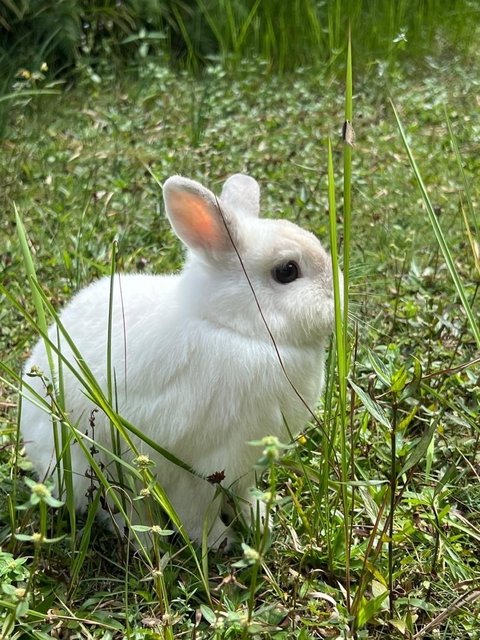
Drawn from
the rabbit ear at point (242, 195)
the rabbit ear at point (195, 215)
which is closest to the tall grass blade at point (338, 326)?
the rabbit ear at point (195, 215)

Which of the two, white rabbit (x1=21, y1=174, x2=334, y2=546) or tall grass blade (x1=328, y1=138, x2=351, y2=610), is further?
white rabbit (x1=21, y1=174, x2=334, y2=546)

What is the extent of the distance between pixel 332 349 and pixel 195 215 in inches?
20.1

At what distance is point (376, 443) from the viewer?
251cm

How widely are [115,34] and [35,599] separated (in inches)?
163

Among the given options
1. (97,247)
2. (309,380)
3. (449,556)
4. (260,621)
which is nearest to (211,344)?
(309,380)

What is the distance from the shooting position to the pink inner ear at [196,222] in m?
2.12

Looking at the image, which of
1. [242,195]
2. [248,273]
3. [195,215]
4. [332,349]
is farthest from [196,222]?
[332,349]

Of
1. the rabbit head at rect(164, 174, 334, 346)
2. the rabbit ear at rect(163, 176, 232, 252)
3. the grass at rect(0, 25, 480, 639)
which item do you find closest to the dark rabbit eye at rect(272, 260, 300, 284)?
the rabbit head at rect(164, 174, 334, 346)

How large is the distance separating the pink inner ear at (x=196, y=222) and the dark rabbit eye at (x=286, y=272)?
15 cm

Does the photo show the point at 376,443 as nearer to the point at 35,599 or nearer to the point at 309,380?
the point at 309,380

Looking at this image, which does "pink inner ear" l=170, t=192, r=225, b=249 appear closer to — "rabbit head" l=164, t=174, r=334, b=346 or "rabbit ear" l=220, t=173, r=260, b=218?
"rabbit head" l=164, t=174, r=334, b=346

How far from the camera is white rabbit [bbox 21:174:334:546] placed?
6.84 feet

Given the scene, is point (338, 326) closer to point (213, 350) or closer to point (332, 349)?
point (213, 350)

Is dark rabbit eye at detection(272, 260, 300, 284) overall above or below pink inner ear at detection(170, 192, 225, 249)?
below
